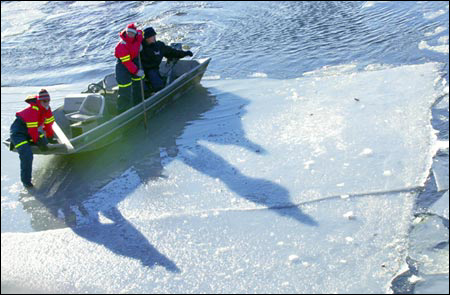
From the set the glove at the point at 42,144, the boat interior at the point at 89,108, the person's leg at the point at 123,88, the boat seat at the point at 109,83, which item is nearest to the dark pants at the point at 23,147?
the glove at the point at 42,144

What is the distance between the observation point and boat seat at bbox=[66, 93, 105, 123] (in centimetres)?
925

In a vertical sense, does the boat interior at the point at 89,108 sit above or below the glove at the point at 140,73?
below

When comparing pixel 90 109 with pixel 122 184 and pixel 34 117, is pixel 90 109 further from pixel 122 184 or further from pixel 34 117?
pixel 122 184

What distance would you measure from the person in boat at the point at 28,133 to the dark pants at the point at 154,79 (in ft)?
8.50

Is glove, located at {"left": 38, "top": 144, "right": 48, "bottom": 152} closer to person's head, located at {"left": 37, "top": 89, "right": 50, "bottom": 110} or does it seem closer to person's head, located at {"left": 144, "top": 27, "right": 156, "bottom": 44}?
person's head, located at {"left": 37, "top": 89, "right": 50, "bottom": 110}

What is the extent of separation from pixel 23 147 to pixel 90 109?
63.3 inches

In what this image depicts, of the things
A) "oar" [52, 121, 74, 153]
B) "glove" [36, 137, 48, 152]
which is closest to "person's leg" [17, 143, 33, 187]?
"glove" [36, 137, 48, 152]

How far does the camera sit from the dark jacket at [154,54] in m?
10.3

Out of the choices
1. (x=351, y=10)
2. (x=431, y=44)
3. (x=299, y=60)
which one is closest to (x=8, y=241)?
(x=299, y=60)

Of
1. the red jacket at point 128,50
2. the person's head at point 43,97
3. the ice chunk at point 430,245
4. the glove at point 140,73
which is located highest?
the red jacket at point 128,50

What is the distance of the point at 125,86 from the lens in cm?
974

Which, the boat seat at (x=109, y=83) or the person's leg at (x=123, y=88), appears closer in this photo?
the person's leg at (x=123, y=88)

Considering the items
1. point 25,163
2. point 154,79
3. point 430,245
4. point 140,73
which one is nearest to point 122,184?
point 25,163

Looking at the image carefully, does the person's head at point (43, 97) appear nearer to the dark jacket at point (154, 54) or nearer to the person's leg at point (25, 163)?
the person's leg at point (25, 163)
